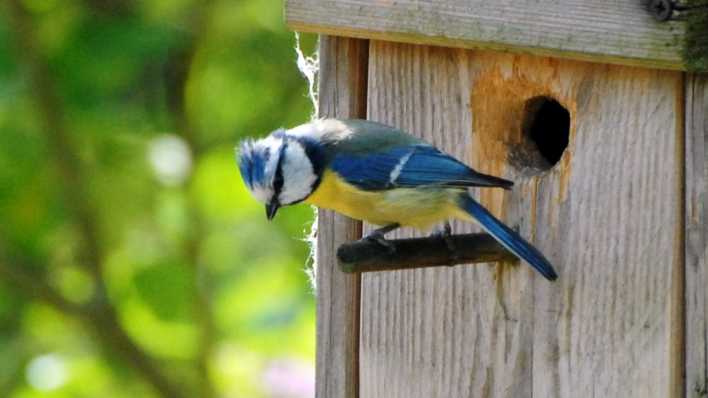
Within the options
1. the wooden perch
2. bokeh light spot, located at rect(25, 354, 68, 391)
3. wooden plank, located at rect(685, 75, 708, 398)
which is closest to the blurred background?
bokeh light spot, located at rect(25, 354, 68, 391)

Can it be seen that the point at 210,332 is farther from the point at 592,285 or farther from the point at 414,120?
the point at 592,285

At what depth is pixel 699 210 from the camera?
2422 mm

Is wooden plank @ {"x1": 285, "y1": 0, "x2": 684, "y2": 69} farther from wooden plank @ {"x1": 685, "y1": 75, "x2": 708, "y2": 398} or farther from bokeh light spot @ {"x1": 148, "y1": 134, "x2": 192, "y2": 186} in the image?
bokeh light spot @ {"x1": 148, "y1": 134, "x2": 192, "y2": 186}

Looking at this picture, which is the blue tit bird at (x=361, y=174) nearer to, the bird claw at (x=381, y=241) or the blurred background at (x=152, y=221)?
the bird claw at (x=381, y=241)

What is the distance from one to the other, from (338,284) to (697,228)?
0.89m

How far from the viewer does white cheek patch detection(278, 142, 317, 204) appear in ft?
9.81

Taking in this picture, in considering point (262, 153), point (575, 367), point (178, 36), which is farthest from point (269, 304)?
point (575, 367)

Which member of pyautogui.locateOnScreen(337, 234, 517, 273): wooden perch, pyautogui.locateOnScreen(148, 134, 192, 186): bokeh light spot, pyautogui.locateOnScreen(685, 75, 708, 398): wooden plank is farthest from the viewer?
pyautogui.locateOnScreen(148, 134, 192, 186): bokeh light spot

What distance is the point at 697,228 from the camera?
2.43 meters

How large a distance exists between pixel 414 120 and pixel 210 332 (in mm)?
2200

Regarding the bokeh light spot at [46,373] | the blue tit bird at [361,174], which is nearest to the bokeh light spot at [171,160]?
the bokeh light spot at [46,373]

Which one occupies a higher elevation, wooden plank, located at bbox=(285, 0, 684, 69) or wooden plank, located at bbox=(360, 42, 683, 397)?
wooden plank, located at bbox=(285, 0, 684, 69)

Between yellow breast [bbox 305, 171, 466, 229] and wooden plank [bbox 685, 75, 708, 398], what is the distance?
1.70 ft

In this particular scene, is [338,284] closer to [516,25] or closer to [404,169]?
[404,169]
